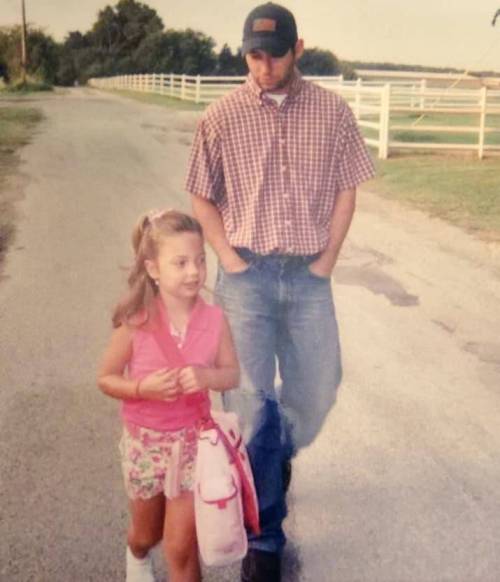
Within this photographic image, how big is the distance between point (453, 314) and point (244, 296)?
13.0 ft

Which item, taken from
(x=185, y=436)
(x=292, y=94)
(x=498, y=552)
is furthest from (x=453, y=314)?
(x=185, y=436)

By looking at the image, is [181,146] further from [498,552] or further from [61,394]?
[498,552]

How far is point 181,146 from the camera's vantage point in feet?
63.5

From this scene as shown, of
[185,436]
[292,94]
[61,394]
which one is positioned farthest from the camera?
[61,394]

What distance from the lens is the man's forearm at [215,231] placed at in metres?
3.45

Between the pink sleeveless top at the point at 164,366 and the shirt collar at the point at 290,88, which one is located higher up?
the shirt collar at the point at 290,88

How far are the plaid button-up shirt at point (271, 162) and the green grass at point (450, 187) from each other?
694 cm

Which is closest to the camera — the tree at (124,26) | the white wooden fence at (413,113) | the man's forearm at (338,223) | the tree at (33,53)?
the man's forearm at (338,223)

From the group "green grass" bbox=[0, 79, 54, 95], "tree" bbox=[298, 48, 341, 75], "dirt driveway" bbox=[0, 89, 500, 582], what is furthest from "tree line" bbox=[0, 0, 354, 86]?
"dirt driveway" bbox=[0, 89, 500, 582]

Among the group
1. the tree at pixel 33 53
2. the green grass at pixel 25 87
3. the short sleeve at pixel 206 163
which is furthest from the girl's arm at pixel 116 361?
the tree at pixel 33 53

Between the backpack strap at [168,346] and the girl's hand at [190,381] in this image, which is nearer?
the girl's hand at [190,381]

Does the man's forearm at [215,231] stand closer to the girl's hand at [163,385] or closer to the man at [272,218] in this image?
the man at [272,218]

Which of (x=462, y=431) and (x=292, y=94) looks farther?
(x=462, y=431)

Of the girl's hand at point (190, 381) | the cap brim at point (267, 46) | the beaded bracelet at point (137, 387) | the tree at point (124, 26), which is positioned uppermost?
the tree at point (124, 26)
